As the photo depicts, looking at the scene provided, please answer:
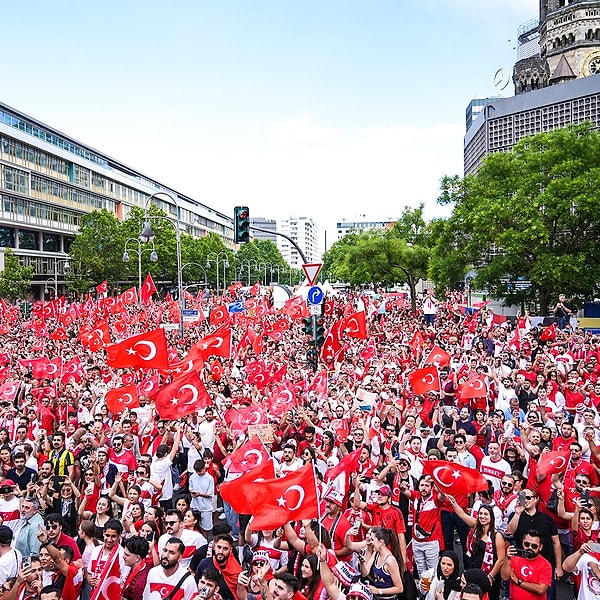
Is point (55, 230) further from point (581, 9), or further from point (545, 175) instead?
point (581, 9)

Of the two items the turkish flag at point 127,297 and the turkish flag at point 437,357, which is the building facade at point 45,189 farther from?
the turkish flag at point 437,357

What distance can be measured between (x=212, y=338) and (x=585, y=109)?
48.9 m

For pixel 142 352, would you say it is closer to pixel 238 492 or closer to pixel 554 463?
pixel 238 492

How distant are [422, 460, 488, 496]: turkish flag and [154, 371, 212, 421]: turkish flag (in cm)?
484

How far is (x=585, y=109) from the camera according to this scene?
54312 mm

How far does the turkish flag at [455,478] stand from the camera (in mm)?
7121

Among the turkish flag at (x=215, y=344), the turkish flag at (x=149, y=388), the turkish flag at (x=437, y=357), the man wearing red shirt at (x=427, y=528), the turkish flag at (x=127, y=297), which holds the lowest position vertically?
the man wearing red shirt at (x=427, y=528)

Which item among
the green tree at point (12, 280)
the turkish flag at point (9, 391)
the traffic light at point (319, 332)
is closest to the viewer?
the turkish flag at point (9, 391)

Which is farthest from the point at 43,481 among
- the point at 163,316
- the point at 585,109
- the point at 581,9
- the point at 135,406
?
the point at 581,9

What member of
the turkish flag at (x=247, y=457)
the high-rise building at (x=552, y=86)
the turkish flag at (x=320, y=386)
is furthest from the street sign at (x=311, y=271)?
the high-rise building at (x=552, y=86)

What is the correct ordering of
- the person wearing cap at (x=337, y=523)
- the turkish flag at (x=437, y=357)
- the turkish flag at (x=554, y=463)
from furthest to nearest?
the turkish flag at (x=437, y=357) < the turkish flag at (x=554, y=463) < the person wearing cap at (x=337, y=523)

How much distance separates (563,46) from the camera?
70750mm

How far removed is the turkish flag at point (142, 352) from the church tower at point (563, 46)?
66.5 meters

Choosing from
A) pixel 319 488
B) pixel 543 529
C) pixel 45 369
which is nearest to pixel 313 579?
pixel 319 488
